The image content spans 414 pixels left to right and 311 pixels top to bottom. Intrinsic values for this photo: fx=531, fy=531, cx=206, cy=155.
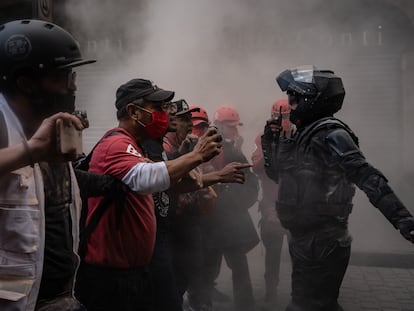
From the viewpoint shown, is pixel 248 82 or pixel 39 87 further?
pixel 248 82

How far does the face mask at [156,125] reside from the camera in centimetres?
300

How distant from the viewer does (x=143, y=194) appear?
244cm

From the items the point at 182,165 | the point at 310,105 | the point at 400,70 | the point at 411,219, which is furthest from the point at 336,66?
the point at 182,165

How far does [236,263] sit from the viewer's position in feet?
16.7

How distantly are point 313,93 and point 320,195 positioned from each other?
703mm

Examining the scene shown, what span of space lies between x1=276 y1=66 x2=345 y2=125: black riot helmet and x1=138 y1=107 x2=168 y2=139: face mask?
109cm

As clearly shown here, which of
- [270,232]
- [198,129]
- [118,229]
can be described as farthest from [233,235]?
[118,229]

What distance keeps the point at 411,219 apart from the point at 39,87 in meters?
2.21

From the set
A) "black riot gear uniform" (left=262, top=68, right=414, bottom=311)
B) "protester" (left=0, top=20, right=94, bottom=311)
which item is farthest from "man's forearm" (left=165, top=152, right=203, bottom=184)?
"black riot gear uniform" (left=262, top=68, right=414, bottom=311)

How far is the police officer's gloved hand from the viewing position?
9.84ft

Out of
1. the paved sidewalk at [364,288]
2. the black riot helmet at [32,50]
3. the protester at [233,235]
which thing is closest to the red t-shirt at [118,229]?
the black riot helmet at [32,50]

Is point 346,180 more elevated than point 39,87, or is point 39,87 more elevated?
point 39,87

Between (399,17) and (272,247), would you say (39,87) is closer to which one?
(272,247)

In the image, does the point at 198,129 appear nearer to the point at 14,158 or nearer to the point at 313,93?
the point at 313,93
